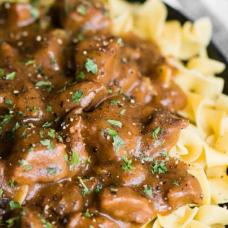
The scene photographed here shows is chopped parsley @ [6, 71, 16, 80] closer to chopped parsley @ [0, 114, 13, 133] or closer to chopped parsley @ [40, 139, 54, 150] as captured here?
chopped parsley @ [0, 114, 13, 133]

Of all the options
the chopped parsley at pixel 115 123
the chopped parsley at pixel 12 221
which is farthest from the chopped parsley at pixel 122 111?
the chopped parsley at pixel 12 221

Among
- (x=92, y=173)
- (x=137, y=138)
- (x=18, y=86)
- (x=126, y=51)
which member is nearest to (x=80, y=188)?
(x=92, y=173)

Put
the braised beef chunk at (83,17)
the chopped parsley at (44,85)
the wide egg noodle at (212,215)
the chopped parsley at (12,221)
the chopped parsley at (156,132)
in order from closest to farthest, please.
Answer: the chopped parsley at (12,221) < the chopped parsley at (156,132) < the wide egg noodle at (212,215) < the chopped parsley at (44,85) < the braised beef chunk at (83,17)

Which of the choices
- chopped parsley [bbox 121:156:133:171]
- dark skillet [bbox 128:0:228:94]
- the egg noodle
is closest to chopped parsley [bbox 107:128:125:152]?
chopped parsley [bbox 121:156:133:171]

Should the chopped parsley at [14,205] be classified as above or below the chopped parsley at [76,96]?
below

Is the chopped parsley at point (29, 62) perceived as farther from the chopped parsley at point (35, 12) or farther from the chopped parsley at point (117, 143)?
the chopped parsley at point (117, 143)

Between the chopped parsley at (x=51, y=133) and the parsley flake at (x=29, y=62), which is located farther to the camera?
the parsley flake at (x=29, y=62)

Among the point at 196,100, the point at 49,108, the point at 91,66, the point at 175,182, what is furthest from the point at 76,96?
the point at 196,100

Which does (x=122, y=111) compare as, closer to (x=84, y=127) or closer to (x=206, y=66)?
(x=84, y=127)
